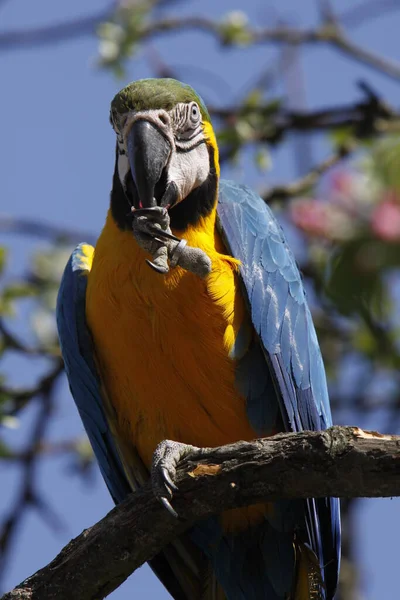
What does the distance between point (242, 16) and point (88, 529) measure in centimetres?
376

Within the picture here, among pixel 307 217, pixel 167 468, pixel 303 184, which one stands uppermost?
pixel 303 184

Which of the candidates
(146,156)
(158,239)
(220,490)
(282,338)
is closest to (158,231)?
(158,239)

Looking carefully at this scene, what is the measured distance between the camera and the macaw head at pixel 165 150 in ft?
10.7

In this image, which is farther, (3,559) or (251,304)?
(3,559)

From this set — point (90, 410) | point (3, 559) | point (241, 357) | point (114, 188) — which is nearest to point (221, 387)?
point (241, 357)

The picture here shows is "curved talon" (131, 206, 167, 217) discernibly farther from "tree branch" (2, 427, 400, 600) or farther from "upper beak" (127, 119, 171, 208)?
"tree branch" (2, 427, 400, 600)

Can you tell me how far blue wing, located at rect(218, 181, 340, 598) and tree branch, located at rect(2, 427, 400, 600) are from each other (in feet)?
2.15

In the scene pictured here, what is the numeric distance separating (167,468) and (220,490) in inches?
10.4

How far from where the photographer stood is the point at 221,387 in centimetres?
341

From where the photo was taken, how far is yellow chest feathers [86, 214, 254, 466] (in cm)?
339

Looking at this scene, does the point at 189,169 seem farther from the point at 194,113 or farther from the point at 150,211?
the point at 150,211

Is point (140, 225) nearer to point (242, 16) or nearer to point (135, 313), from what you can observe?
point (135, 313)

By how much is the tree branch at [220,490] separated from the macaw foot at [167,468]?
0.03m

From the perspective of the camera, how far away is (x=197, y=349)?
133 inches
